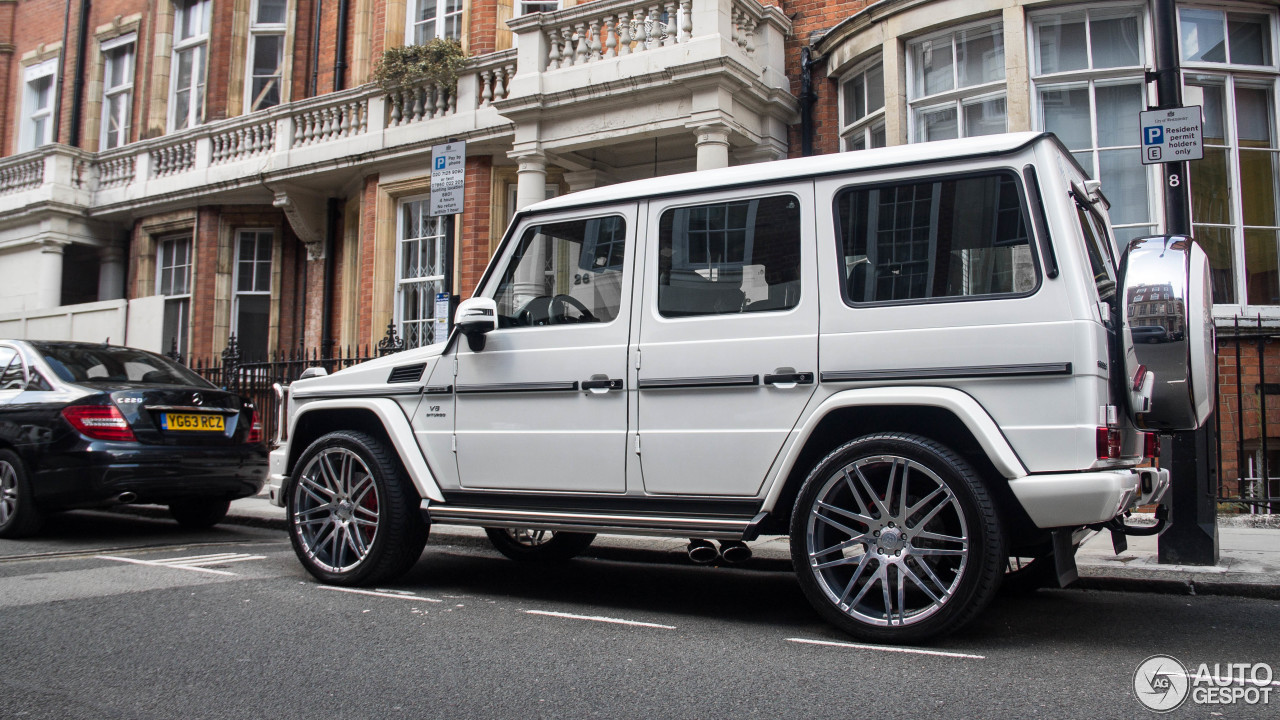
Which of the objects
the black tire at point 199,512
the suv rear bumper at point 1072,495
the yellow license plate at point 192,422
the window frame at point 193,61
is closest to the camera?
the suv rear bumper at point 1072,495

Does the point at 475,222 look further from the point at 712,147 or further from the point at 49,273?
the point at 49,273

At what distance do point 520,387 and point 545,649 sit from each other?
148 cm

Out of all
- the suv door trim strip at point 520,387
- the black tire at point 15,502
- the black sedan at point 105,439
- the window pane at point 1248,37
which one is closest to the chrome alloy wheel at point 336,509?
the suv door trim strip at point 520,387

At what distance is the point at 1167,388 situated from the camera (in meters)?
4.04

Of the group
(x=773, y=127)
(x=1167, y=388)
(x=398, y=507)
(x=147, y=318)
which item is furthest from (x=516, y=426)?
(x=147, y=318)

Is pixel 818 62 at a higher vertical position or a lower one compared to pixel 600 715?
higher

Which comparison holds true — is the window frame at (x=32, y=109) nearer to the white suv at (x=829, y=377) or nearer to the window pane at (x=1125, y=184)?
the white suv at (x=829, y=377)

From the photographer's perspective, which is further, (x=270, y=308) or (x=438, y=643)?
(x=270, y=308)

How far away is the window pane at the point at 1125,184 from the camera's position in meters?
9.30

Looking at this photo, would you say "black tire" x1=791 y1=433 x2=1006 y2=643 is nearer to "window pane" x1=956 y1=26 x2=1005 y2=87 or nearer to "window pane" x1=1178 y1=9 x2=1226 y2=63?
"window pane" x1=956 y1=26 x2=1005 y2=87

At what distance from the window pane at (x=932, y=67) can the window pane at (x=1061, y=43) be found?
909mm

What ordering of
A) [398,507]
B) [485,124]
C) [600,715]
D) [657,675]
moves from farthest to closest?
[485,124] → [398,507] → [657,675] → [600,715]

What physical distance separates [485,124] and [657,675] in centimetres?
1064

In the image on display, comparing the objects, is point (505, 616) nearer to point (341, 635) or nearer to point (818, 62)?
point (341, 635)
